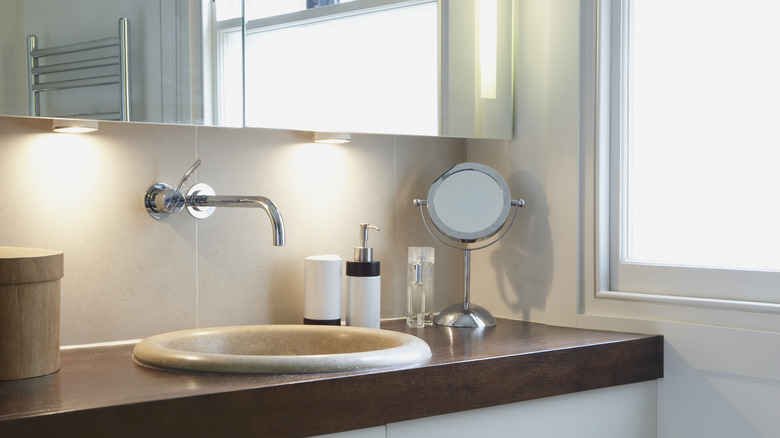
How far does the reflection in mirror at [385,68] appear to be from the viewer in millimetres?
1602

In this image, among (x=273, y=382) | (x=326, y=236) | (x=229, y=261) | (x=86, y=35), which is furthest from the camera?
(x=326, y=236)

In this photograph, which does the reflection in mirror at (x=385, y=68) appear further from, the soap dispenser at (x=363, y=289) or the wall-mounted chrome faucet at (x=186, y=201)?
the soap dispenser at (x=363, y=289)

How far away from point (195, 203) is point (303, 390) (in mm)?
559

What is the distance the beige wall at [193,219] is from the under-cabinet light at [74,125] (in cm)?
2

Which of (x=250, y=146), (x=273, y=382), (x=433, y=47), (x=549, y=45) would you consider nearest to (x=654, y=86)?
(x=549, y=45)

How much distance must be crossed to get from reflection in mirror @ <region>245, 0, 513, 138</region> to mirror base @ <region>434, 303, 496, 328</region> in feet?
1.28

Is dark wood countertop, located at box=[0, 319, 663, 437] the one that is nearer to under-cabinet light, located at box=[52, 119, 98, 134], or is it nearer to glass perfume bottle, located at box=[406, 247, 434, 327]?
glass perfume bottle, located at box=[406, 247, 434, 327]

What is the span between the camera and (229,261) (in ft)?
5.66

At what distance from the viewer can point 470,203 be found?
191 cm

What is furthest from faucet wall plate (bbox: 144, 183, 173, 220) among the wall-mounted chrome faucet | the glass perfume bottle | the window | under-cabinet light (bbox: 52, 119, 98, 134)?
the window

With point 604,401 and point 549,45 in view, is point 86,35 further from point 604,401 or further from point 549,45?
point 604,401

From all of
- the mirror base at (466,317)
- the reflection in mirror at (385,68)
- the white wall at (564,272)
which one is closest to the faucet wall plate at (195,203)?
the reflection in mirror at (385,68)

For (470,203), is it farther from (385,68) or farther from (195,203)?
(195,203)

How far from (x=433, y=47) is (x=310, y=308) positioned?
62 centimetres
